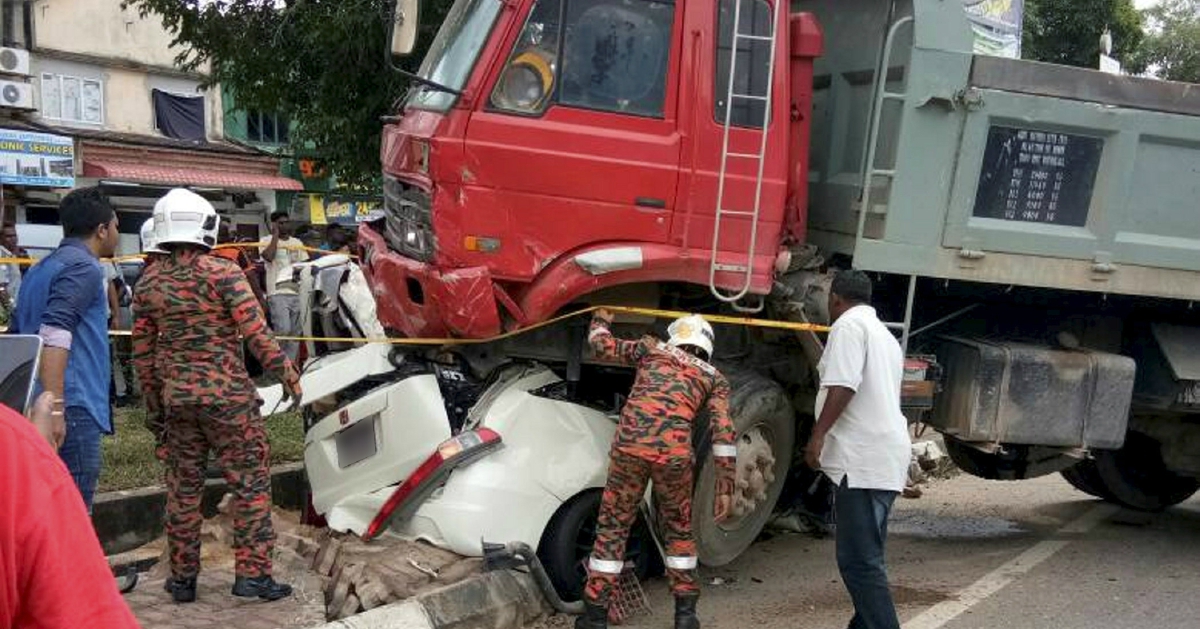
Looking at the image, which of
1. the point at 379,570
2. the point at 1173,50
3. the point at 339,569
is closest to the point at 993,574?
the point at 379,570

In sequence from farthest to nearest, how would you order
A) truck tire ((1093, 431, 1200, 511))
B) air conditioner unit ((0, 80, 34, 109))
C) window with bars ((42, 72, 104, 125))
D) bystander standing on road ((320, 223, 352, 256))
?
1. window with bars ((42, 72, 104, 125))
2. air conditioner unit ((0, 80, 34, 109))
3. bystander standing on road ((320, 223, 352, 256))
4. truck tire ((1093, 431, 1200, 511))

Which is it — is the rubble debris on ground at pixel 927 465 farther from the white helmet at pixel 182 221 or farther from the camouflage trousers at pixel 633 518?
the white helmet at pixel 182 221

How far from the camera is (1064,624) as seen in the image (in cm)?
498

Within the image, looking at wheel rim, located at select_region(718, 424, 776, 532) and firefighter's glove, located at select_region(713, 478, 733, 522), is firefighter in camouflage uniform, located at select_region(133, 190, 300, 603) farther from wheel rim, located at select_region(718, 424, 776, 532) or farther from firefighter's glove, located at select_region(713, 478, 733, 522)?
wheel rim, located at select_region(718, 424, 776, 532)

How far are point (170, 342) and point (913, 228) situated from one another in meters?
3.45

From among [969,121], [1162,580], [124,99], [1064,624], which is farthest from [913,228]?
[124,99]

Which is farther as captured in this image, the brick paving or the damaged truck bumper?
the damaged truck bumper

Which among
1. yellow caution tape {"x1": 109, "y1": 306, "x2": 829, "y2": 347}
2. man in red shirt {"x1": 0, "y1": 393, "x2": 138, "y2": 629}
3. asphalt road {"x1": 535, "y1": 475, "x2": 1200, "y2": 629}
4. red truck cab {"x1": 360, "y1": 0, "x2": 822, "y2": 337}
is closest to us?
man in red shirt {"x1": 0, "y1": 393, "x2": 138, "y2": 629}

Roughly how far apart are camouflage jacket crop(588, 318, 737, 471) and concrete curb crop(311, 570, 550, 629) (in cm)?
79

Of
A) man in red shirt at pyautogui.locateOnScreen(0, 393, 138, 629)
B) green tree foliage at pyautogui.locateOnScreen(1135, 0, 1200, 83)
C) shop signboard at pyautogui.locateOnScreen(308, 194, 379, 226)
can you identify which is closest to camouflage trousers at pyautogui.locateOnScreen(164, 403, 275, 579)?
man in red shirt at pyautogui.locateOnScreen(0, 393, 138, 629)

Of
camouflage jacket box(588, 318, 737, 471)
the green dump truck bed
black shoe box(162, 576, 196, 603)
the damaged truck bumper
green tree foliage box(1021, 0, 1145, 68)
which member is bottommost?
black shoe box(162, 576, 196, 603)

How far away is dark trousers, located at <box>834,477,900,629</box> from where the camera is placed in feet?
13.8

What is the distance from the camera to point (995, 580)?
5.71 meters

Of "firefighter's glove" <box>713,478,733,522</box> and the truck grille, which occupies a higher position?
the truck grille
